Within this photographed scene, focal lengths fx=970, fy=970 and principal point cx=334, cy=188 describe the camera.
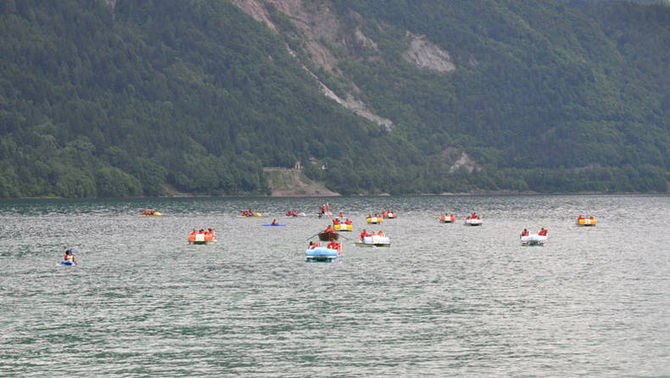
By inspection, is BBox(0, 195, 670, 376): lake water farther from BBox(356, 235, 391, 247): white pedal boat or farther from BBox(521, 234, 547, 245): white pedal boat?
BBox(521, 234, 547, 245): white pedal boat

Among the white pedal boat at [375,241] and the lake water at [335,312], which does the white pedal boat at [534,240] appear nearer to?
the lake water at [335,312]

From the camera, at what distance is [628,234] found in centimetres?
18425

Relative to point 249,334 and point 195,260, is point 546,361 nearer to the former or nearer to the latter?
point 249,334

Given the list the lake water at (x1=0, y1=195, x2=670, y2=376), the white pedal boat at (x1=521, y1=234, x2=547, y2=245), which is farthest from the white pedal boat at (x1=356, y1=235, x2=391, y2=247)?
the white pedal boat at (x1=521, y1=234, x2=547, y2=245)

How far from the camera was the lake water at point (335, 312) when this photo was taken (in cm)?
6238

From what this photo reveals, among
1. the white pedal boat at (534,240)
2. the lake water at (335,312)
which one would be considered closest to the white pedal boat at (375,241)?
the lake water at (335,312)

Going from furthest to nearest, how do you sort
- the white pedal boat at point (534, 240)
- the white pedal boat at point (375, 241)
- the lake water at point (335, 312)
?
the white pedal boat at point (534, 240), the white pedal boat at point (375, 241), the lake water at point (335, 312)

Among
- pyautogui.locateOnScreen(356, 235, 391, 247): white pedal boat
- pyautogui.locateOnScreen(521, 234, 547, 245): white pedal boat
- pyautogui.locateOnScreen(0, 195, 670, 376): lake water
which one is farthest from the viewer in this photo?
pyautogui.locateOnScreen(521, 234, 547, 245): white pedal boat

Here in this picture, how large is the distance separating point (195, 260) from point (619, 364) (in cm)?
Answer: 7373

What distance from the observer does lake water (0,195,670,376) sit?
62.4m

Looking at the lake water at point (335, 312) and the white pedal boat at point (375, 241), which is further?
the white pedal boat at point (375, 241)

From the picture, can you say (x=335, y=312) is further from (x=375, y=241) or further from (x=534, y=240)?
(x=534, y=240)

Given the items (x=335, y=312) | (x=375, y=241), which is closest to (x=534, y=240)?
(x=375, y=241)

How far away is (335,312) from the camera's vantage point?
265 feet
